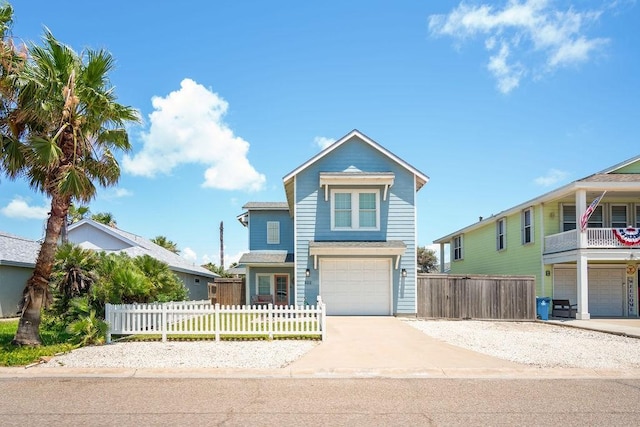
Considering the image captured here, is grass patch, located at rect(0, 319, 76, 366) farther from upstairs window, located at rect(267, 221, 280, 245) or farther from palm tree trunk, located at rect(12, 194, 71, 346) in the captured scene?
upstairs window, located at rect(267, 221, 280, 245)

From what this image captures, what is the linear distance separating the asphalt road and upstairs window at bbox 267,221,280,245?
1836 centimetres

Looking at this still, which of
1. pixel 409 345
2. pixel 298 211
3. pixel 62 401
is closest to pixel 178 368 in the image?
pixel 62 401

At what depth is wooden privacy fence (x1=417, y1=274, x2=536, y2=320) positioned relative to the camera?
64.4ft

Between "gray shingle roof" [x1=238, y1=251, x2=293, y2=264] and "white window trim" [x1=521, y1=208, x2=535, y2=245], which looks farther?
"gray shingle roof" [x1=238, y1=251, x2=293, y2=264]

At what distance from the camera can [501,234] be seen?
27.2 metres

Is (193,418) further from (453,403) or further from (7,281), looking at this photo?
(7,281)

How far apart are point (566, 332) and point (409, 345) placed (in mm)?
7237

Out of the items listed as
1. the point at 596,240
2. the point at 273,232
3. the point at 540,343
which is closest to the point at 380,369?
the point at 540,343

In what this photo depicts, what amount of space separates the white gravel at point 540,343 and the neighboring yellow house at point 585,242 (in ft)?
14.1

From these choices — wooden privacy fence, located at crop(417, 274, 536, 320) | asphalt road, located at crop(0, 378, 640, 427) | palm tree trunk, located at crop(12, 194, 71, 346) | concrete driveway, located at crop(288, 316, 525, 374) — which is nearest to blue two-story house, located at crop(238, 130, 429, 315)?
wooden privacy fence, located at crop(417, 274, 536, 320)

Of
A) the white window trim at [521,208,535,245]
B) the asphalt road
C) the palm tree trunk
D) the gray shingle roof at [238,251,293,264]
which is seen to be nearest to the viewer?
the asphalt road

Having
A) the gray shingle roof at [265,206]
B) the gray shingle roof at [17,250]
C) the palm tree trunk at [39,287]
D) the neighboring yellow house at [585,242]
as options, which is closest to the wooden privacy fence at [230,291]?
the gray shingle roof at [265,206]

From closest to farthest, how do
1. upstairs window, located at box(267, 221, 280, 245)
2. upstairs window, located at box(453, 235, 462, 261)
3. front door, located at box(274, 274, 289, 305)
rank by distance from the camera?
front door, located at box(274, 274, 289, 305) < upstairs window, located at box(267, 221, 280, 245) < upstairs window, located at box(453, 235, 462, 261)

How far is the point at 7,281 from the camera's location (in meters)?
21.5
